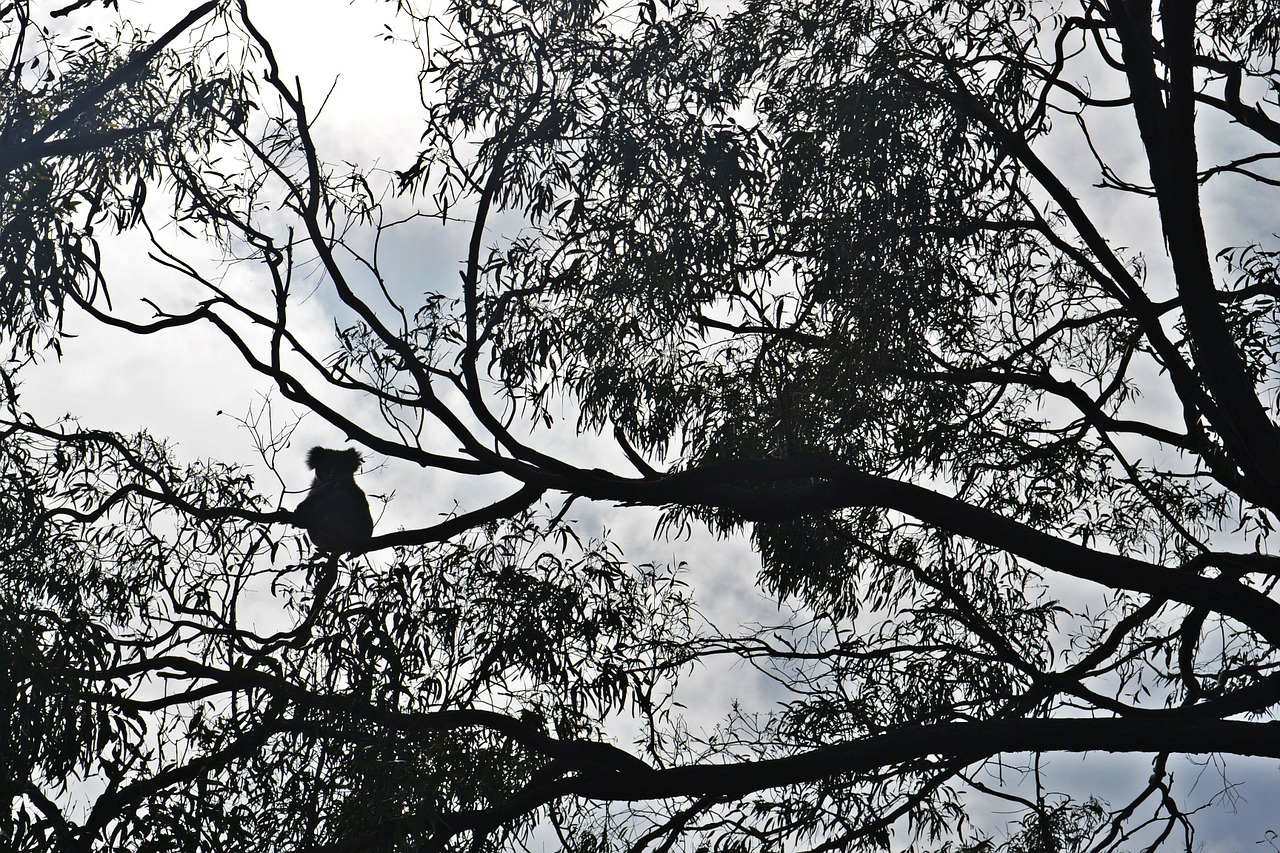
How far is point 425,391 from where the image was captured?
4.96 metres

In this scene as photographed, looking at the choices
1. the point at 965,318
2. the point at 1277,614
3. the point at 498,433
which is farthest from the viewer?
the point at 965,318

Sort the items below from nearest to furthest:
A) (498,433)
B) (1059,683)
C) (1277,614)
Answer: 1. (1277,614)
2. (498,433)
3. (1059,683)

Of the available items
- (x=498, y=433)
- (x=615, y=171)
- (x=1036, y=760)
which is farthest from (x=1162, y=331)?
(x=498, y=433)

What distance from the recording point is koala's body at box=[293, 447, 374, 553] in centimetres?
540

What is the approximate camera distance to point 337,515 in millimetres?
5832

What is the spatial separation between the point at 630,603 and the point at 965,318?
83.2 inches

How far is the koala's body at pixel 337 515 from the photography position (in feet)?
17.7

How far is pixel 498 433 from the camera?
4930mm

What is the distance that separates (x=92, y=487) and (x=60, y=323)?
1074 millimetres

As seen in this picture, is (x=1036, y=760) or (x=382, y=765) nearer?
(x=382, y=765)

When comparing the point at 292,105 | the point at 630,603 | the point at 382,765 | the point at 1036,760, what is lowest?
the point at 382,765

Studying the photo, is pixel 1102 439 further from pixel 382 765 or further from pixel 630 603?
pixel 382 765

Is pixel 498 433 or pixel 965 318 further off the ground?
pixel 965 318

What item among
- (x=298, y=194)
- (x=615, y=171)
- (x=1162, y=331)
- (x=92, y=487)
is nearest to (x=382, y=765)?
(x=92, y=487)
